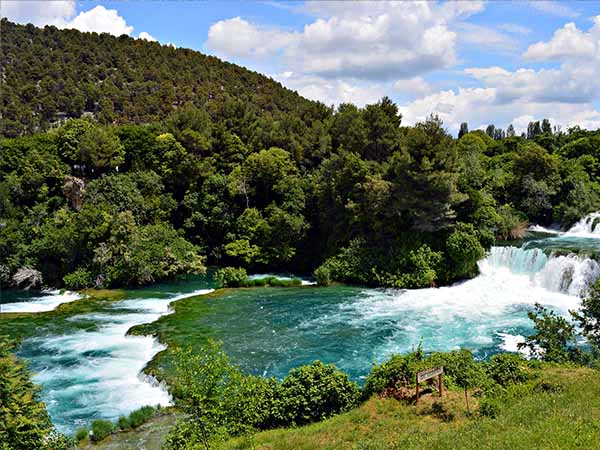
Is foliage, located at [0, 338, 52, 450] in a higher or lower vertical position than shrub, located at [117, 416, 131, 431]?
higher

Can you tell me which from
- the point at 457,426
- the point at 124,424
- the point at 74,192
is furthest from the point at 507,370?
the point at 74,192

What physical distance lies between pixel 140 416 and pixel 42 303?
17803 millimetres

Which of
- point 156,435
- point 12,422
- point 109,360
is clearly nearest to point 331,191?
point 109,360

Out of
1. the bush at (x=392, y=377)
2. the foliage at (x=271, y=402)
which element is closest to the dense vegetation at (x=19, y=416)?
the foliage at (x=271, y=402)

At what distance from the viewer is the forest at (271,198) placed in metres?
30.9

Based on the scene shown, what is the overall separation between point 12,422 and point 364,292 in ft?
71.1

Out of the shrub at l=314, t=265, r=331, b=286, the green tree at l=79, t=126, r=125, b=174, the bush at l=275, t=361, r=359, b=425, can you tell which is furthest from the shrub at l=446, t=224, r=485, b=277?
the green tree at l=79, t=126, r=125, b=174

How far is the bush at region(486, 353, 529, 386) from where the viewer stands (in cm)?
1381

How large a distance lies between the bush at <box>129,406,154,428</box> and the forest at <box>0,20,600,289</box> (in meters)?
17.6

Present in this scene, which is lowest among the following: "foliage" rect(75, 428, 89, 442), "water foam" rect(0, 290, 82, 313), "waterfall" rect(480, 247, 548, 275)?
"foliage" rect(75, 428, 89, 442)

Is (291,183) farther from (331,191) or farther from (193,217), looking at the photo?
(193,217)

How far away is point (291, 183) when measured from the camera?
38750 mm

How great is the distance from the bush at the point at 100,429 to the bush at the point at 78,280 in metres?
19.8

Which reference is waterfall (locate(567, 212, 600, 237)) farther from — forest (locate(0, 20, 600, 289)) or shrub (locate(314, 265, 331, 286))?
shrub (locate(314, 265, 331, 286))
